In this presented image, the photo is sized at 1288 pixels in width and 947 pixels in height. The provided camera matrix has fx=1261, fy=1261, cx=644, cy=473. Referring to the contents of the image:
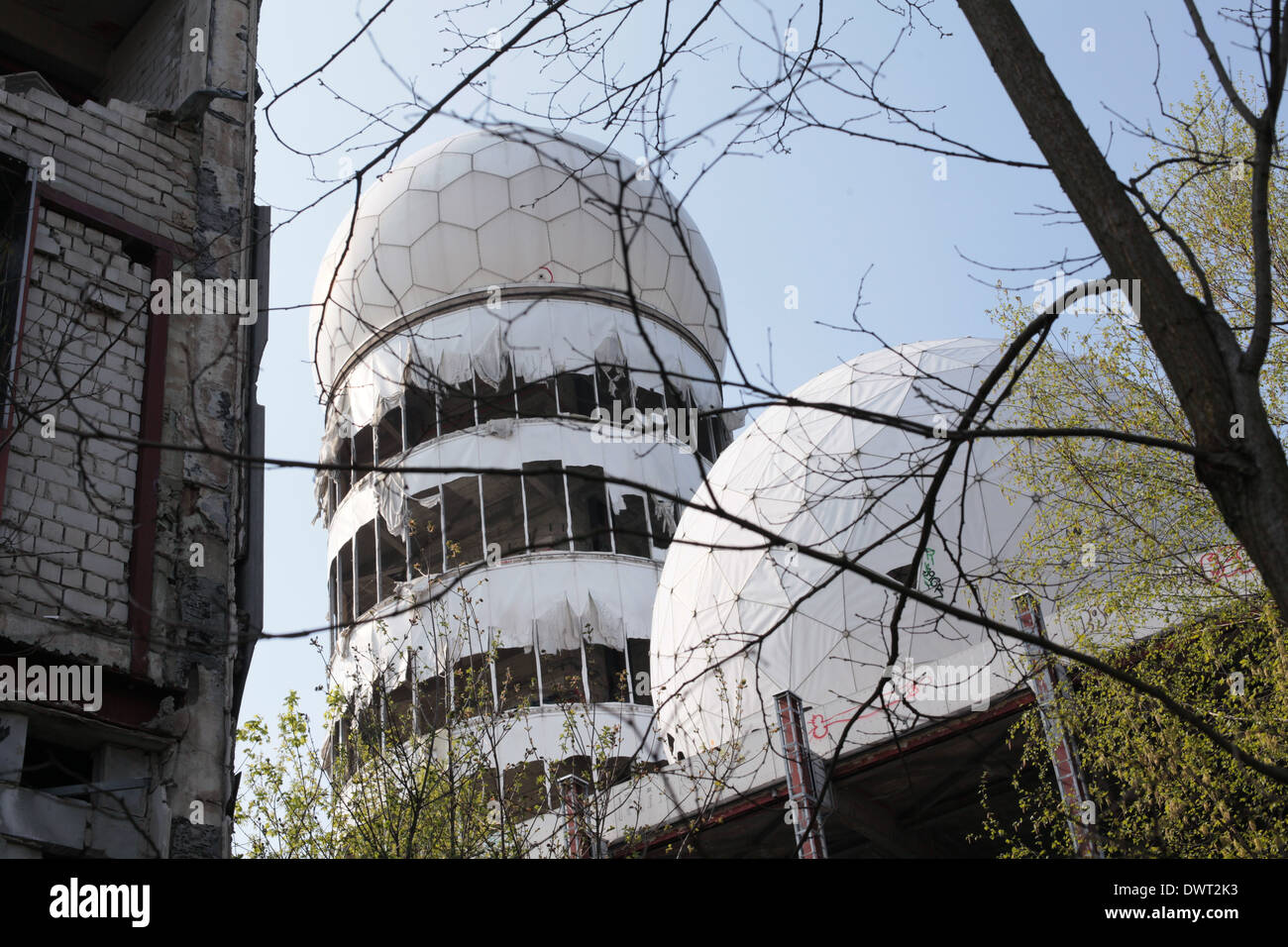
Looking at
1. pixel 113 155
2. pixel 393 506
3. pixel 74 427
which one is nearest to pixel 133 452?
pixel 74 427

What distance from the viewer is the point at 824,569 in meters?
17.5

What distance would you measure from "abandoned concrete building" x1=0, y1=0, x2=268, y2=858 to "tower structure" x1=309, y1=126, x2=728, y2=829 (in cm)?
1396

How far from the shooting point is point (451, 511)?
2789 cm

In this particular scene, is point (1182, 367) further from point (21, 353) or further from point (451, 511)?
point (451, 511)

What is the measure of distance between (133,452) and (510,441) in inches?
782

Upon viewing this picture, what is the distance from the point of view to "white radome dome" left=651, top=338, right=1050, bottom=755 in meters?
16.2

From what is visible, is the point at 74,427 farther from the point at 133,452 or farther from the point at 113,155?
the point at 113,155

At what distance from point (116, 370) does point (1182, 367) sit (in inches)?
300

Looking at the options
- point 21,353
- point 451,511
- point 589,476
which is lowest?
point 589,476

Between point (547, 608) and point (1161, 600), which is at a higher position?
point (547, 608)

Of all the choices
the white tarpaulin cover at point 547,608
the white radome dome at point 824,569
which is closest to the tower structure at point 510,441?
the white tarpaulin cover at point 547,608
